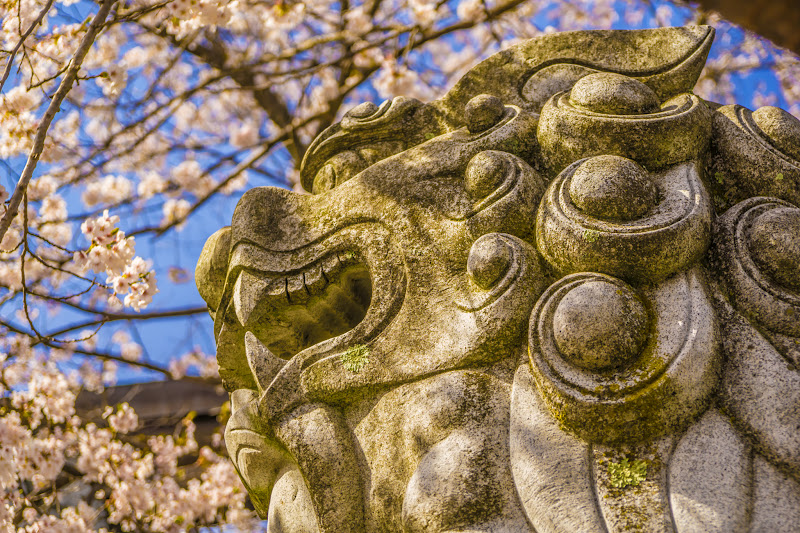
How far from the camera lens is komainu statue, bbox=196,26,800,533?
1305mm

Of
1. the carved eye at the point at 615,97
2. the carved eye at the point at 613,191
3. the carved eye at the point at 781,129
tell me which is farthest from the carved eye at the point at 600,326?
the carved eye at the point at 781,129

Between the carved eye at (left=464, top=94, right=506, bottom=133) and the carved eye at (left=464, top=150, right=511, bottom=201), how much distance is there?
8.5 inches

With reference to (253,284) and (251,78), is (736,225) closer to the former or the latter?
(253,284)

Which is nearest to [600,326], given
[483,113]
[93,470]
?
[483,113]

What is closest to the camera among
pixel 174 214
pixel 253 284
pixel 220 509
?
pixel 253 284

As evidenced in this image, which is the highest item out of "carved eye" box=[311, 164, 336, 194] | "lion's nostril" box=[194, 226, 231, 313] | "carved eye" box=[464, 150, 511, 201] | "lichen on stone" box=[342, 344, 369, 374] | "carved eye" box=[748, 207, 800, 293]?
"carved eye" box=[311, 164, 336, 194]

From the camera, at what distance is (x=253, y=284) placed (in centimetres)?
191

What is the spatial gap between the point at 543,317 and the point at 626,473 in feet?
1.20

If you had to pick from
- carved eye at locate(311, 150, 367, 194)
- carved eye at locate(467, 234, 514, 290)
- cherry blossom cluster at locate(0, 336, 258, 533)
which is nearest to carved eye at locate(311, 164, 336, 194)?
carved eye at locate(311, 150, 367, 194)

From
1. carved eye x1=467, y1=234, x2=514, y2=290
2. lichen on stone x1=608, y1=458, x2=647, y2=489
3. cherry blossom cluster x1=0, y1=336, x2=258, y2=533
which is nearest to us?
lichen on stone x1=608, y1=458, x2=647, y2=489

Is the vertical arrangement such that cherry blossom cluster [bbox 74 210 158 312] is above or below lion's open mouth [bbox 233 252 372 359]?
above

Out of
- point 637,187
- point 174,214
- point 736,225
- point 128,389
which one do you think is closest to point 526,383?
point 637,187

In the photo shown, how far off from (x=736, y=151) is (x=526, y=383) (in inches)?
34.2

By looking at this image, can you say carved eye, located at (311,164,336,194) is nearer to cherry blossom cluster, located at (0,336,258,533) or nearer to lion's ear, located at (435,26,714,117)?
lion's ear, located at (435,26,714,117)
